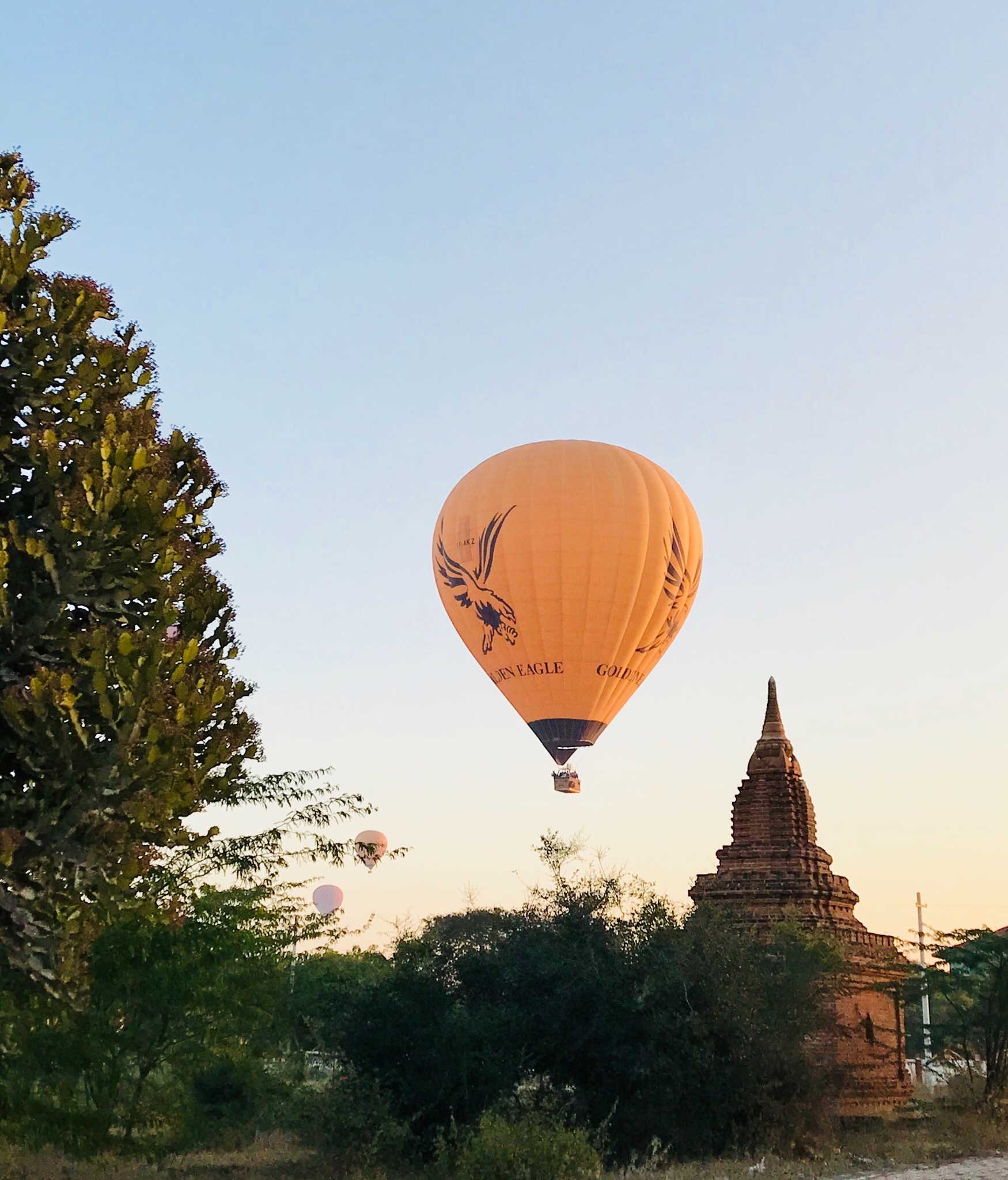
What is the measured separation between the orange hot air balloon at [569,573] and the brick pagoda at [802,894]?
6968mm

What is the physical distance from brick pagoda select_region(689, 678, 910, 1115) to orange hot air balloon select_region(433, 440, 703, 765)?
6968 mm

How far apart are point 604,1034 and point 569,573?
27.5 m

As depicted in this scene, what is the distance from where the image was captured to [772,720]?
4978 cm

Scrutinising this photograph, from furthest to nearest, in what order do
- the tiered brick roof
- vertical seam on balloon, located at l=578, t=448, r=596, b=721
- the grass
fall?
vertical seam on balloon, located at l=578, t=448, r=596, b=721 → the tiered brick roof → the grass

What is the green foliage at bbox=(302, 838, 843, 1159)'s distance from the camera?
25.0 meters

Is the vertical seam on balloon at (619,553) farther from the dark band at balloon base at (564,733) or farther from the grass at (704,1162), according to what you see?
the grass at (704,1162)

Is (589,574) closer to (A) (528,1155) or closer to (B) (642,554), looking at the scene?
(B) (642,554)

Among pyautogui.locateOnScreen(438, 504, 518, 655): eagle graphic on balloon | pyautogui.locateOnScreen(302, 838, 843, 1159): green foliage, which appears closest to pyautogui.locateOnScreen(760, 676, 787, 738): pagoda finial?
pyautogui.locateOnScreen(438, 504, 518, 655): eagle graphic on balloon

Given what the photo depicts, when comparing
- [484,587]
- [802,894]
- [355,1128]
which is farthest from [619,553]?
[355,1128]

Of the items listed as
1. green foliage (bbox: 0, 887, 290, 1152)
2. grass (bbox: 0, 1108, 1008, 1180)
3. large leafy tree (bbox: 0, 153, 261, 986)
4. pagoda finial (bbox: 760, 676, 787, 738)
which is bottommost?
grass (bbox: 0, 1108, 1008, 1180)

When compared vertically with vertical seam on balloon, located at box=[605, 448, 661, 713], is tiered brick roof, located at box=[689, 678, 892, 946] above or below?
below

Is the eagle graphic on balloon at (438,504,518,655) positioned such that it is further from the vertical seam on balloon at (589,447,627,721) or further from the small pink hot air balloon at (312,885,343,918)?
the small pink hot air balloon at (312,885,343,918)

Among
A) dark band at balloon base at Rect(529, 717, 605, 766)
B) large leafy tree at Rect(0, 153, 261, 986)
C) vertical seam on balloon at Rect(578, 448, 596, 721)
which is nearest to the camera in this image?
large leafy tree at Rect(0, 153, 261, 986)

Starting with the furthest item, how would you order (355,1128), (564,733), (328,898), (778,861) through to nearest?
(328,898) < (564,733) < (778,861) < (355,1128)
